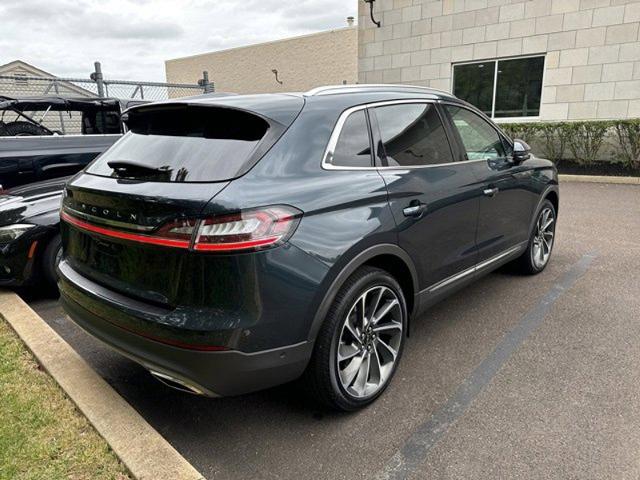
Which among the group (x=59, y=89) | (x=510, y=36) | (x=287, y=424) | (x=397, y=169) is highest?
(x=510, y=36)

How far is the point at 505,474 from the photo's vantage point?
2.20 meters

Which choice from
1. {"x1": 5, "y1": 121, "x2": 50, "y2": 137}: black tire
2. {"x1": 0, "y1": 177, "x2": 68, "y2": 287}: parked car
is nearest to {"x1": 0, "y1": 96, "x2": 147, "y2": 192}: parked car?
{"x1": 5, "y1": 121, "x2": 50, "y2": 137}: black tire

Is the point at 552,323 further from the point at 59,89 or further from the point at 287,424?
the point at 59,89

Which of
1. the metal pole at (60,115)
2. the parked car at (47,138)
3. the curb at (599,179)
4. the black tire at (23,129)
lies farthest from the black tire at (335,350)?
the curb at (599,179)

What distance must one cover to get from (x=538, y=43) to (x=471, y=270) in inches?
382

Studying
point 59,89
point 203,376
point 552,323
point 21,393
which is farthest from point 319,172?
point 59,89

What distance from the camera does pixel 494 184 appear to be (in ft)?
12.2

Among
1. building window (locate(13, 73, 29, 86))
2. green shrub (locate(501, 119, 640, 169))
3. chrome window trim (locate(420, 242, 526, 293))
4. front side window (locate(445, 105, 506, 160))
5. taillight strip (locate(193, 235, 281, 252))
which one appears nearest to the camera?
taillight strip (locate(193, 235, 281, 252))

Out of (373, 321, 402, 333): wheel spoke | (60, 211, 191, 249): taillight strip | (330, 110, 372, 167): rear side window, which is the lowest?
(373, 321, 402, 333): wheel spoke

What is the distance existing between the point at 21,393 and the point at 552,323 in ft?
11.9

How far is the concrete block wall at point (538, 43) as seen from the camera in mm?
10227

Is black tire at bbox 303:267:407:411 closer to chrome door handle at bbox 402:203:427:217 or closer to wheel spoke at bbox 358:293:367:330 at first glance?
wheel spoke at bbox 358:293:367:330

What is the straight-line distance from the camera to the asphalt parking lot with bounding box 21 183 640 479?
2.29m

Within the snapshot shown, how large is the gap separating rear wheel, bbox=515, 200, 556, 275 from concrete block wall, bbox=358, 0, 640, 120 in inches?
291
